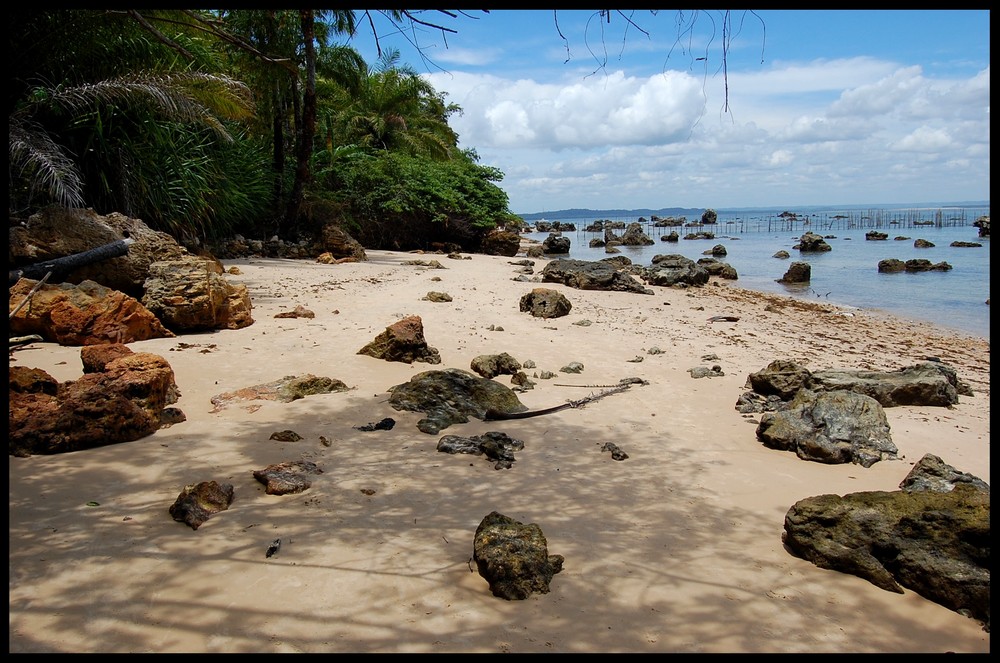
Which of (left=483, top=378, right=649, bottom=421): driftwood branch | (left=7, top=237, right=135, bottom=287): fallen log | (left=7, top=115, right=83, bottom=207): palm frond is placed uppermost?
(left=7, top=115, right=83, bottom=207): palm frond

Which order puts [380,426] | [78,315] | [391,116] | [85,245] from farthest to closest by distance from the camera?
[391,116]
[85,245]
[78,315]
[380,426]

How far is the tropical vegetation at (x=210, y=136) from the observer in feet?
31.4

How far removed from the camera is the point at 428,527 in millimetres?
3686

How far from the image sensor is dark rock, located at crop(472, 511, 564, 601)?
9.93 feet

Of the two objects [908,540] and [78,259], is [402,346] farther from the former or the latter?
[908,540]

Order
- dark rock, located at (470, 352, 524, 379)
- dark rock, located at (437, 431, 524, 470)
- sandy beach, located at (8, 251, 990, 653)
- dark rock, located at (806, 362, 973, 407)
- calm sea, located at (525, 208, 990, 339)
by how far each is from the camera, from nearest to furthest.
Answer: sandy beach, located at (8, 251, 990, 653) → dark rock, located at (437, 431, 524, 470) → dark rock, located at (806, 362, 973, 407) → dark rock, located at (470, 352, 524, 379) → calm sea, located at (525, 208, 990, 339)

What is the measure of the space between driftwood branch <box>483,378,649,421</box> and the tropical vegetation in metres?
3.15

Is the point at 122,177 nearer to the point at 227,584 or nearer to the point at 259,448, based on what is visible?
the point at 259,448

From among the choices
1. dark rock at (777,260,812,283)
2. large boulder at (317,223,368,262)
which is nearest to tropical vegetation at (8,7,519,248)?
large boulder at (317,223,368,262)

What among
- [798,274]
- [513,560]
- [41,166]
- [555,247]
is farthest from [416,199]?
[513,560]

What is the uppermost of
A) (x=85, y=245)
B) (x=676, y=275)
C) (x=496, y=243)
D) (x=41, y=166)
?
(x=41, y=166)

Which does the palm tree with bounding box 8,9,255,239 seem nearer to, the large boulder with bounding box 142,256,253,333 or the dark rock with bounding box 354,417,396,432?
the large boulder with bounding box 142,256,253,333

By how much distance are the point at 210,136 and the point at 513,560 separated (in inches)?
563
